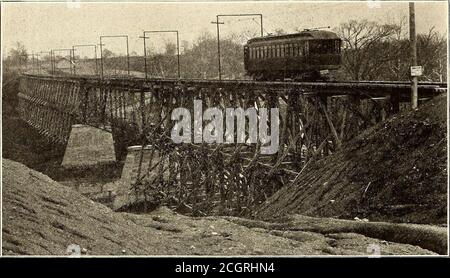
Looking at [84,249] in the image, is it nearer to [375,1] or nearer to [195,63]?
[375,1]

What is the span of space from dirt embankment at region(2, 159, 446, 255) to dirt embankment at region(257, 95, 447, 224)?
596mm

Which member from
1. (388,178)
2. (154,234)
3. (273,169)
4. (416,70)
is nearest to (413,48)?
(416,70)

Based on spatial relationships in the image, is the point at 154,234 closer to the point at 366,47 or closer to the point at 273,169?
the point at 273,169

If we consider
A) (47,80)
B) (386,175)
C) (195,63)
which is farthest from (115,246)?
(195,63)

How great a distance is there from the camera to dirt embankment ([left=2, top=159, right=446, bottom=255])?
6777mm

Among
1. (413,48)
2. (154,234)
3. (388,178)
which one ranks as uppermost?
(413,48)

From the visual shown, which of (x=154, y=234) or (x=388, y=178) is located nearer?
(x=154, y=234)

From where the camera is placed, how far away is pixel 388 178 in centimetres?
871

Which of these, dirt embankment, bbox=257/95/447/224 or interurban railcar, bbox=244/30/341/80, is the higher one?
interurban railcar, bbox=244/30/341/80

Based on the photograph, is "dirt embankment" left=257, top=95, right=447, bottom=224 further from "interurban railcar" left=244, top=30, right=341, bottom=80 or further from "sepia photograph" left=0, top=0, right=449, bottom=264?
"interurban railcar" left=244, top=30, right=341, bottom=80

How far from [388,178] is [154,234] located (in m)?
4.07

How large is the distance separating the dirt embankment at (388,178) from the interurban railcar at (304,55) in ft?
27.6

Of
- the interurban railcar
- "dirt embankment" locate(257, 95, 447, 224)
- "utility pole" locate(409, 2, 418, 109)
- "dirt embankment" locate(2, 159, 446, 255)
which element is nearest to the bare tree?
the interurban railcar
